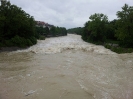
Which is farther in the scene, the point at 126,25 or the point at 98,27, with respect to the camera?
the point at 98,27

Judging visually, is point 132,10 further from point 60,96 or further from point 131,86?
point 60,96

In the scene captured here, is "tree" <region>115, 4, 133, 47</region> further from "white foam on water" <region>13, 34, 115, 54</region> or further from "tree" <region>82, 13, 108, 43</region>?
"tree" <region>82, 13, 108, 43</region>

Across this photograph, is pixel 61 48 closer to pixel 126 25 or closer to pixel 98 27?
pixel 126 25

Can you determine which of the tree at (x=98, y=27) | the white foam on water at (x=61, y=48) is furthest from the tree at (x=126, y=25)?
the tree at (x=98, y=27)

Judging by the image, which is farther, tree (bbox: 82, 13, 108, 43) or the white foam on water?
tree (bbox: 82, 13, 108, 43)

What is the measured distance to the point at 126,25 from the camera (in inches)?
1303

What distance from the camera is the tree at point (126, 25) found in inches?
1303

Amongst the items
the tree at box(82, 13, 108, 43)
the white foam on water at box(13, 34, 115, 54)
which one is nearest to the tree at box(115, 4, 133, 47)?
the white foam on water at box(13, 34, 115, 54)

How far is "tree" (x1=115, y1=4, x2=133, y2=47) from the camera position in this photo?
109ft

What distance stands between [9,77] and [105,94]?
6939mm

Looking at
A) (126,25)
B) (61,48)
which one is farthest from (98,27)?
(61,48)

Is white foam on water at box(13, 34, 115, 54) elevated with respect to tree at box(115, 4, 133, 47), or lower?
lower

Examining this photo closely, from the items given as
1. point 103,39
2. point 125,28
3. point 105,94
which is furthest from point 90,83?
point 103,39

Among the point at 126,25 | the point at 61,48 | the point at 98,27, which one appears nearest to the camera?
the point at 61,48
